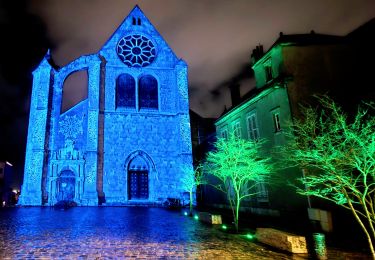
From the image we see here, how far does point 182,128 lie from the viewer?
29469 mm

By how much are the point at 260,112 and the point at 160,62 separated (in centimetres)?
1732

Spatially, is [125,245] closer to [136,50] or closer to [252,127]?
[252,127]

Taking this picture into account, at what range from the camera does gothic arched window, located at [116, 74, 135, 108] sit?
30.1 meters

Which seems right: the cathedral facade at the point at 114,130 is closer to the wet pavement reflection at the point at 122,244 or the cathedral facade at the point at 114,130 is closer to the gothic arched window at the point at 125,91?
the gothic arched window at the point at 125,91

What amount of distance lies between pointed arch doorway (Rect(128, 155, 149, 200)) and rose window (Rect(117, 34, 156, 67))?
1081 centimetres

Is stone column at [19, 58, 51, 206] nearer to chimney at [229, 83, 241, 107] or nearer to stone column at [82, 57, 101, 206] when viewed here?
stone column at [82, 57, 101, 206]

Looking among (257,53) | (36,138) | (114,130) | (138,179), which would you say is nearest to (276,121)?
(257,53)

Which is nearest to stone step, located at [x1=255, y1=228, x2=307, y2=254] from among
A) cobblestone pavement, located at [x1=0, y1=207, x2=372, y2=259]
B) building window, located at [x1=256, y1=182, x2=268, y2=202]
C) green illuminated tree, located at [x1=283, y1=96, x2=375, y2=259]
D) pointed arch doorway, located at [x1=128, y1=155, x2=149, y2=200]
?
cobblestone pavement, located at [x1=0, y1=207, x2=372, y2=259]

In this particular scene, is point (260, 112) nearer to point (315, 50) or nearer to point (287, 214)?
point (315, 50)

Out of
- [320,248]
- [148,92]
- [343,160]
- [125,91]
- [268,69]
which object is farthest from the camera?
[148,92]

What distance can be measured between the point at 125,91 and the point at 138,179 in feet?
31.4

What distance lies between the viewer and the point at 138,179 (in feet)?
93.5

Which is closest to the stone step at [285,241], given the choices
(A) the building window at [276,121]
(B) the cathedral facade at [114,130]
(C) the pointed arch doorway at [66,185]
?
(A) the building window at [276,121]

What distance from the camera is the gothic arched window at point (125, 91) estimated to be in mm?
30109
